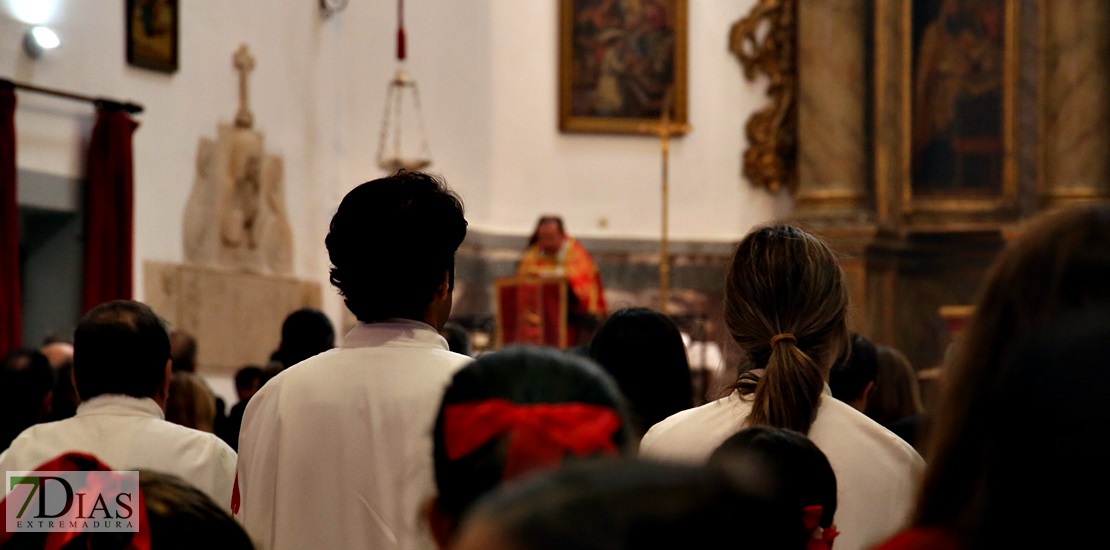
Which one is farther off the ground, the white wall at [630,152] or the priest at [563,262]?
the white wall at [630,152]

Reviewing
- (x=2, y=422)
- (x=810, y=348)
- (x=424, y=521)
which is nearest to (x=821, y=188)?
(x=2, y=422)

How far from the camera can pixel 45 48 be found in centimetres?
988

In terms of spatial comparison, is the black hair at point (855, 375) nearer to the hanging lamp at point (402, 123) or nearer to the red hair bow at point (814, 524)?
the red hair bow at point (814, 524)

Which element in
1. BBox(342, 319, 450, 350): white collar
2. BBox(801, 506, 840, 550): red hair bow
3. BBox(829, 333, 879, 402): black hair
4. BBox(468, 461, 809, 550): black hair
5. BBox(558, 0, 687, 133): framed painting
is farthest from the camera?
BBox(558, 0, 687, 133): framed painting

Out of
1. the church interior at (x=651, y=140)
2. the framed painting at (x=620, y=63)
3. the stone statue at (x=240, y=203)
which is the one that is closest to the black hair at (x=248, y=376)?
the stone statue at (x=240, y=203)

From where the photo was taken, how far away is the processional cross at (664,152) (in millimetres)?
14062

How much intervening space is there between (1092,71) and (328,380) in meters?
12.9

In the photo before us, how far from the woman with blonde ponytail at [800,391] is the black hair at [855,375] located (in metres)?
1.16

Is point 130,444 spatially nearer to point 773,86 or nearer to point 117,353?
point 117,353

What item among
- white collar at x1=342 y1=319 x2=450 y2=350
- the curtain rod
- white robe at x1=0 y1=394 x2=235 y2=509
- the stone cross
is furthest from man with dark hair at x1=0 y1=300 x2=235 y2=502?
the stone cross

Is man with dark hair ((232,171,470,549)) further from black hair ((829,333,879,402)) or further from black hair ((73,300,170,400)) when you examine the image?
black hair ((829,333,879,402))

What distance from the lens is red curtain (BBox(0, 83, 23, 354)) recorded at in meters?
9.33

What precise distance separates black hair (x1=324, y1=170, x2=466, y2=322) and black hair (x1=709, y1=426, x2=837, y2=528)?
692mm

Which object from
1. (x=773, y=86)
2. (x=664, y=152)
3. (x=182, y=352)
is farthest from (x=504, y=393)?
(x=773, y=86)
